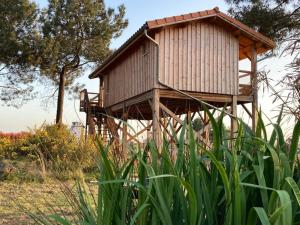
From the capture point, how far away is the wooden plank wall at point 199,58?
12.4 m

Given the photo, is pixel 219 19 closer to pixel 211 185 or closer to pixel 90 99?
pixel 90 99

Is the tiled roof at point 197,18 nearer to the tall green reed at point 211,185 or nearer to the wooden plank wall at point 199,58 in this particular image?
the wooden plank wall at point 199,58

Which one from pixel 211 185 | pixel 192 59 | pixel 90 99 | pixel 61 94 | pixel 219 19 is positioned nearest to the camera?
pixel 211 185

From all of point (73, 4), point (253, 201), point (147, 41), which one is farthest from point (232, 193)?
point (73, 4)

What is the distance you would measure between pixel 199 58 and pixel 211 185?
456 inches

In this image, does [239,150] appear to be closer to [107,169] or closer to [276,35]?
[107,169]

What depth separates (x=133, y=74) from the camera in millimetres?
14016

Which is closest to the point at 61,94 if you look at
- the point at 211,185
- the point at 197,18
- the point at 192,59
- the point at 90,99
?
the point at 90,99

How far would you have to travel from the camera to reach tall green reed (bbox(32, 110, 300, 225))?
1387 mm

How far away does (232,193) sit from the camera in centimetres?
145

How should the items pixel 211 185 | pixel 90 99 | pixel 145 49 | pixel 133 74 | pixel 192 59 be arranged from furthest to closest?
pixel 90 99 → pixel 133 74 → pixel 145 49 → pixel 192 59 → pixel 211 185

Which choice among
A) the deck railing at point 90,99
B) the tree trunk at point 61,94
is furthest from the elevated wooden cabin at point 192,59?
the tree trunk at point 61,94

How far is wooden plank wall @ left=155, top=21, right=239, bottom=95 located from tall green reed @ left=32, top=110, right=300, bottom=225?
1049 centimetres

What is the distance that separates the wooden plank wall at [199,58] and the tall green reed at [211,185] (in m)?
10.5
